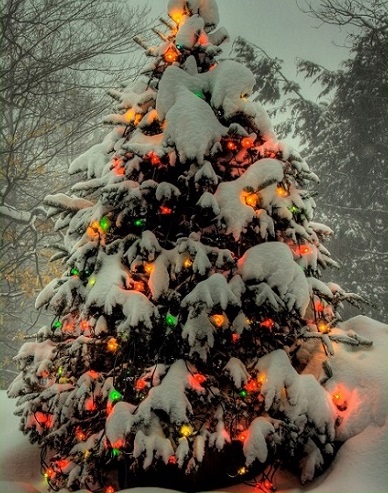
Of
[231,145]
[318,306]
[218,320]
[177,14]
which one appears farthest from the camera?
[177,14]

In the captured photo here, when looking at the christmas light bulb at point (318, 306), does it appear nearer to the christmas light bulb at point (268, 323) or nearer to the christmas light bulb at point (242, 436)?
the christmas light bulb at point (268, 323)

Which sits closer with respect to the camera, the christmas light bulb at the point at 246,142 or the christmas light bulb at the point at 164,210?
the christmas light bulb at the point at 164,210

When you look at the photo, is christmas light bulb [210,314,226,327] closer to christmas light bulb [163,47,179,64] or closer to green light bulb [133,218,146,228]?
green light bulb [133,218,146,228]

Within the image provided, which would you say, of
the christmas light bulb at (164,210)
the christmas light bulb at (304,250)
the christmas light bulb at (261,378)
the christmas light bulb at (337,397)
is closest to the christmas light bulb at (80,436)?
the christmas light bulb at (261,378)

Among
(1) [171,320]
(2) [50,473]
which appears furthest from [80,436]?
(1) [171,320]

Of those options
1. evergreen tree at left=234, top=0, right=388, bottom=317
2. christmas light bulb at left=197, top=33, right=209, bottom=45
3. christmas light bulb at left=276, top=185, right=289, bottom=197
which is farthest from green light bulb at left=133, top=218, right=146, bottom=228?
evergreen tree at left=234, top=0, right=388, bottom=317

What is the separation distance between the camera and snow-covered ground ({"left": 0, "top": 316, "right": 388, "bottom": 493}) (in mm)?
3600

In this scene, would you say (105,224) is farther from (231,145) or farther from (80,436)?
(80,436)

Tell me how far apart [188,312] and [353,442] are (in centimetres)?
194

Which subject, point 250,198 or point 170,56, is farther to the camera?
point 170,56

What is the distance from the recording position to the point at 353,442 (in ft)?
12.9

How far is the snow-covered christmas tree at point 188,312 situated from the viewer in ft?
12.2

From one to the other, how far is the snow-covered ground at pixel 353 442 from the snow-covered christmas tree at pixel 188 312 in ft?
0.54

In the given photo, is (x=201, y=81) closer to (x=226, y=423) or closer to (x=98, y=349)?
(x=98, y=349)
